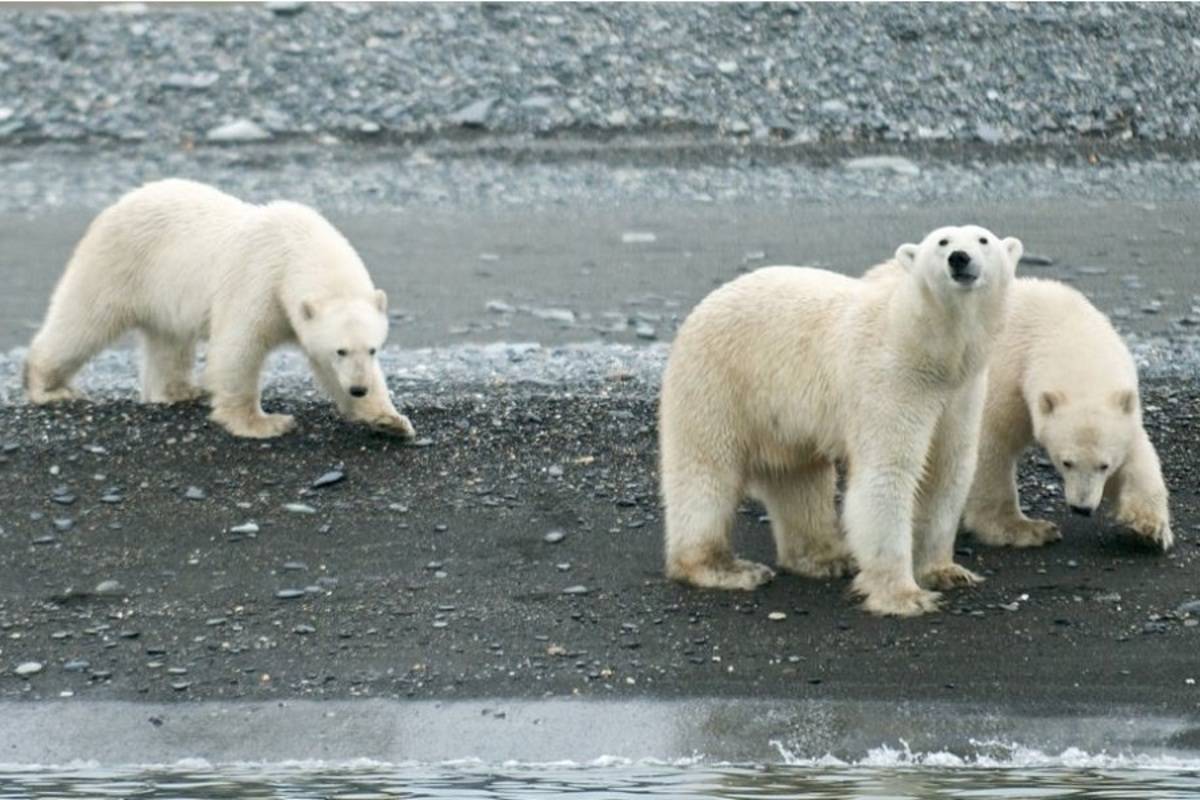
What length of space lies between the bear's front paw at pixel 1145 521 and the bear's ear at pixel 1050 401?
0.36 meters

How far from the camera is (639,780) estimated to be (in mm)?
5496

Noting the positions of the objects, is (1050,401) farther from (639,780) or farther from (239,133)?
(239,133)

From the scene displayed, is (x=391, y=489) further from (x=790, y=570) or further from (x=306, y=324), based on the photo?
(x=790, y=570)

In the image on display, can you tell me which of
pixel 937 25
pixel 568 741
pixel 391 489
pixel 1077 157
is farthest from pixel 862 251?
pixel 568 741

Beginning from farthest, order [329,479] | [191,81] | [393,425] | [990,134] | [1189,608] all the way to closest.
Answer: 1. [191,81]
2. [990,134]
3. [393,425]
4. [329,479]
5. [1189,608]

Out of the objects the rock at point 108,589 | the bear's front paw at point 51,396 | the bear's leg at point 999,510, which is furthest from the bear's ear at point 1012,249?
the bear's front paw at point 51,396

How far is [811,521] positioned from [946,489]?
48 cm

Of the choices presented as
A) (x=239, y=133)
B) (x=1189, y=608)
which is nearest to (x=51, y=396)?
(x=1189, y=608)

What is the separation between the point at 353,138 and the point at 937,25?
3967 mm

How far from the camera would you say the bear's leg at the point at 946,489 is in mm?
6348

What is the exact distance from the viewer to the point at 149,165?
48.4 ft

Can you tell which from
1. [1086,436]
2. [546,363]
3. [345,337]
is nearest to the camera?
[1086,436]

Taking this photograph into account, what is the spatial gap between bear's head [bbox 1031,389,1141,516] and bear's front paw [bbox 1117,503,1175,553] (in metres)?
0.10

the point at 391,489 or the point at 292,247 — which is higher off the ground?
the point at 292,247
